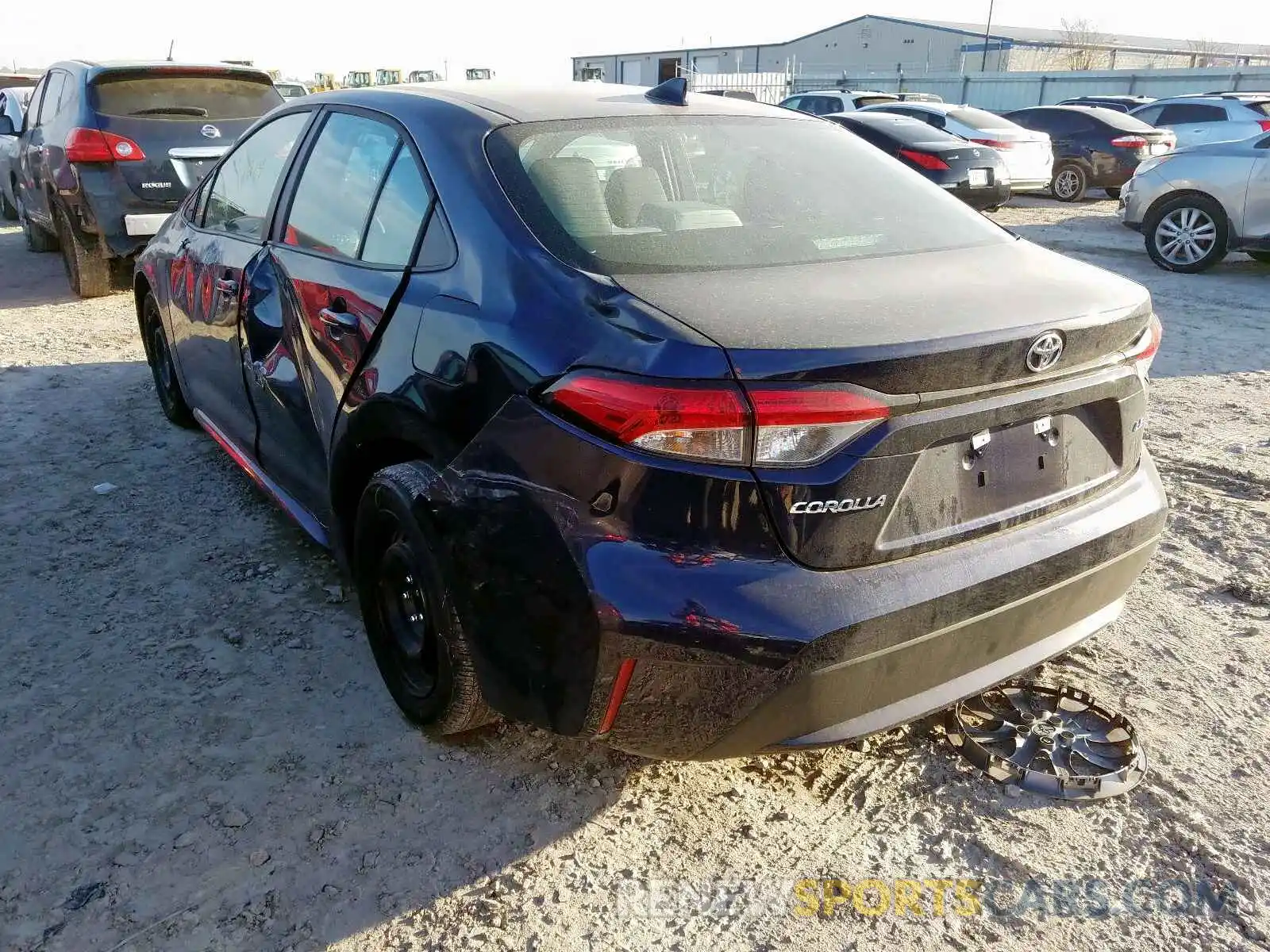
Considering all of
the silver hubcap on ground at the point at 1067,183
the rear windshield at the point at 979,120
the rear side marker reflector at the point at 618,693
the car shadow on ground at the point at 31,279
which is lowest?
the car shadow on ground at the point at 31,279

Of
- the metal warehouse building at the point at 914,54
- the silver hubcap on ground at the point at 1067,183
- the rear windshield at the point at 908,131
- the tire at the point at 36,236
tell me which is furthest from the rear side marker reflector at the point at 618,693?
the metal warehouse building at the point at 914,54

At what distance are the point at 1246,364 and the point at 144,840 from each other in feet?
21.4

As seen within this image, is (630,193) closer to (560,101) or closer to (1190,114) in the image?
(560,101)

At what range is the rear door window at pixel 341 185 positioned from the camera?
108 inches

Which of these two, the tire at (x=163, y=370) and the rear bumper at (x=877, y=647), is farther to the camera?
the tire at (x=163, y=370)

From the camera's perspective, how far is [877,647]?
193 cm

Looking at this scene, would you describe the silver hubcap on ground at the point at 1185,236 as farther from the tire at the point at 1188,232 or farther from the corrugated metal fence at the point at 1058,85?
the corrugated metal fence at the point at 1058,85

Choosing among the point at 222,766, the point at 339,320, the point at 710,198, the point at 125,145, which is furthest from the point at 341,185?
the point at 125,145

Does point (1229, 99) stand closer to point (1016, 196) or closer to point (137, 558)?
point (1016, 196)

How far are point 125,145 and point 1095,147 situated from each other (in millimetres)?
13206

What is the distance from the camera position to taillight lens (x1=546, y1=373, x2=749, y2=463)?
70.6 inches

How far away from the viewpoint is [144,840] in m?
2.30

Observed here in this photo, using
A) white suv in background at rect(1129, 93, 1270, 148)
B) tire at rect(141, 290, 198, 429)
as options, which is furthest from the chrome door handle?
white suv in background at rect(1129, 93, 1270, 148)

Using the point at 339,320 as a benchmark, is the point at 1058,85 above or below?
above
